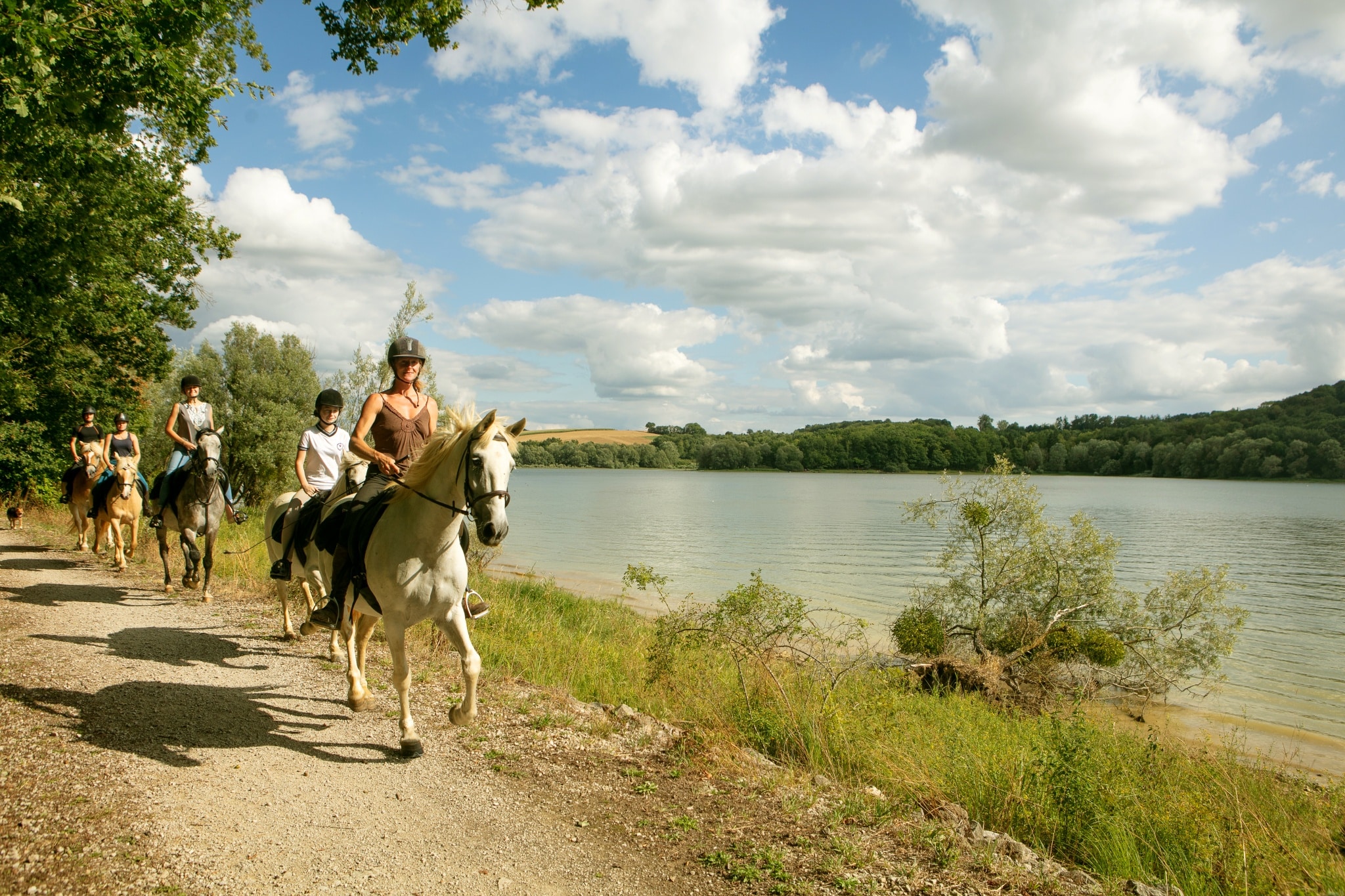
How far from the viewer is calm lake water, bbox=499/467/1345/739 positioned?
639 inches

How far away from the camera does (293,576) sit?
7.98 m

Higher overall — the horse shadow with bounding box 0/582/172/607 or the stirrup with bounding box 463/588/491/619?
the stirrup with bounding box 463/588/491/619

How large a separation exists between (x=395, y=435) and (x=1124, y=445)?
4462 inches

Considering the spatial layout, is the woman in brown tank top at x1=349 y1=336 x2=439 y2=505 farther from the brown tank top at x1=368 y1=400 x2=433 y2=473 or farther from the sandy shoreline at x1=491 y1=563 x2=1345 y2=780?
the sandy shoreline at x1=491 y1=563 x2=1345 y2=780

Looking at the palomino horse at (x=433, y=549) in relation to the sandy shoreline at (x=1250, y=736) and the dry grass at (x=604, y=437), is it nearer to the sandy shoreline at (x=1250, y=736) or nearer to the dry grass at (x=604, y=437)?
the sandy shoreline at (x=1250, y=736)

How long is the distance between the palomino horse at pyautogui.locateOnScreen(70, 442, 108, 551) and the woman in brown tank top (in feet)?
36.3

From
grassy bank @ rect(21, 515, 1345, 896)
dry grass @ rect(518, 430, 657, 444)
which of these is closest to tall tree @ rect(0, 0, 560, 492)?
grassy bank @ rect(21, 515, 1345, 896)

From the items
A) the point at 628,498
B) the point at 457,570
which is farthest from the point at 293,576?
the point at 628,498

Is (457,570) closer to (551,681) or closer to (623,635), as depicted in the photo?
(551,681)

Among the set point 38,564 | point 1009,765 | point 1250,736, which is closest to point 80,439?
point 38,564

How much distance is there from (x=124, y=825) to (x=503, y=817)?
2.04m

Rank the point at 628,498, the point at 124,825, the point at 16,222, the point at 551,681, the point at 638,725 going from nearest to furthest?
1. the point at 124,825
2. the point at 638,725
3. the point at 551,681
4. the point at 16,222
5. the point at 628,498

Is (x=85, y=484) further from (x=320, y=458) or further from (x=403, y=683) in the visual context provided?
(x=403, y=683)

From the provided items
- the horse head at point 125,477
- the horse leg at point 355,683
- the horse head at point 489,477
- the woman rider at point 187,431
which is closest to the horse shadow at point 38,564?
the horse head at point 125,477
